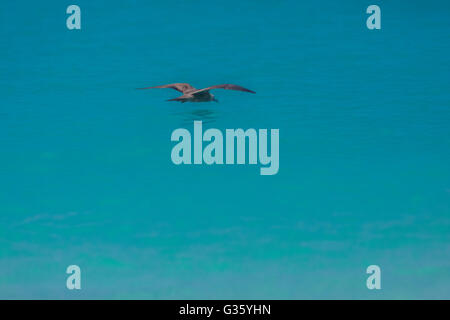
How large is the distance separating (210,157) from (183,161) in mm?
184

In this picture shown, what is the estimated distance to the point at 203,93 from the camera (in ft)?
16.2

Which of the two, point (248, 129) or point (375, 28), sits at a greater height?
point (375, 28)

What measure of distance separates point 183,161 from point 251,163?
0.46 metres
